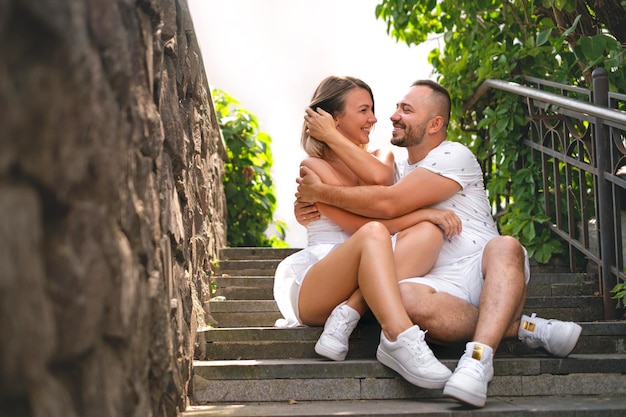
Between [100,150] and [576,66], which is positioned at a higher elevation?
[576,66]

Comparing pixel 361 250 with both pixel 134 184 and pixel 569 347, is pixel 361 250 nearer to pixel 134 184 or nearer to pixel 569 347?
pixel 569 347

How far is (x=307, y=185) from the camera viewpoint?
3.37m

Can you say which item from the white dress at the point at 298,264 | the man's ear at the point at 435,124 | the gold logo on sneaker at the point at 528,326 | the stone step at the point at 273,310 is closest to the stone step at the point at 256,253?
the stone step at the point at 273,310

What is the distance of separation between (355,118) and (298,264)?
670mm

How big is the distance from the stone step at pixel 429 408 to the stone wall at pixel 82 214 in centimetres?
38

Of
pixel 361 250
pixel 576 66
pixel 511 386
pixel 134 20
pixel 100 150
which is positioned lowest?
pixel 511 386

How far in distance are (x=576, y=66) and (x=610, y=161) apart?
1.23 m

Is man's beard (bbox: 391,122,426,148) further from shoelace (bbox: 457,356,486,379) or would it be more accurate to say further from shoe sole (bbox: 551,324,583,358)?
shoelace (bbox: 457,356,486,379)

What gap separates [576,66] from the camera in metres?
5.02

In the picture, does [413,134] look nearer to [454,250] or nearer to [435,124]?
[435,124]

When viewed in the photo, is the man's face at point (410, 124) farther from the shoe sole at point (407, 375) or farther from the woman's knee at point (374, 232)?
the shoe sole at point (407, 375)

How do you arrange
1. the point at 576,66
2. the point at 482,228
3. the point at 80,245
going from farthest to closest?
the point at 576,66
the point at 482,228
the point at 80,245

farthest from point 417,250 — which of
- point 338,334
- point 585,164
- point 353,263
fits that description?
point 585,164

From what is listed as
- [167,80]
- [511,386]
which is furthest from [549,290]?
[167,80]
